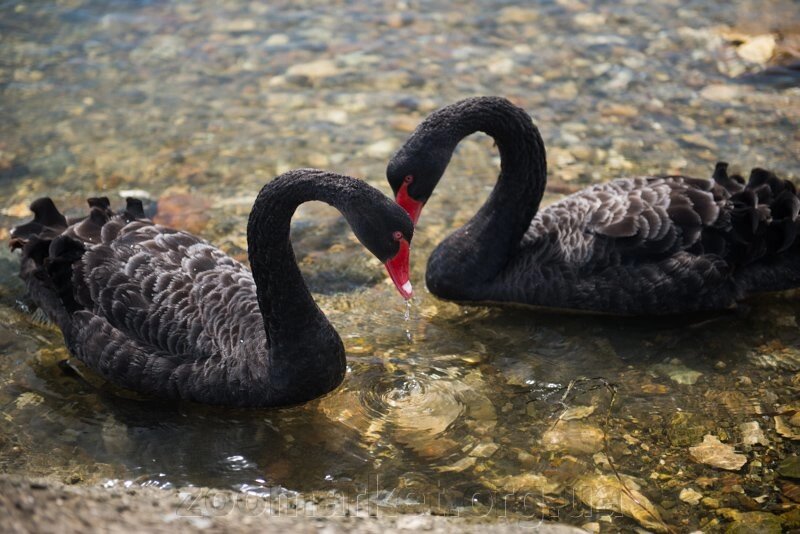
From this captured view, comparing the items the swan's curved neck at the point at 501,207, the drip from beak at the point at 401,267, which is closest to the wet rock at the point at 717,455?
the drip from beak at the point at 401,267

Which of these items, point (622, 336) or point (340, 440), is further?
point (622, 336)

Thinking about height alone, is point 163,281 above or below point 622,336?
above

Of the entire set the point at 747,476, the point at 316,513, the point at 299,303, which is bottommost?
the point at 747,476

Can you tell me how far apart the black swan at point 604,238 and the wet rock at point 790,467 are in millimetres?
1540

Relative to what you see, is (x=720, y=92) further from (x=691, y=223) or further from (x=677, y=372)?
(x=677, y=372)

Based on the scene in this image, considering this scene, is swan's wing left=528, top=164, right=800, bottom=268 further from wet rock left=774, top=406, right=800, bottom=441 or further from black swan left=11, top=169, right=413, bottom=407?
black swan left=11, top=169, right=413, bottom=407

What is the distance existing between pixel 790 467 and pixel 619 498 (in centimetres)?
91

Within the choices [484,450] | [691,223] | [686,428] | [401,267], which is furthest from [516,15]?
[484,450]

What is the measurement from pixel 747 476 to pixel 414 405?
5.75 ft

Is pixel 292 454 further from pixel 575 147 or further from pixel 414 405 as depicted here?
→ pixel 575 147

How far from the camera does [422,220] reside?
7160 millimetres

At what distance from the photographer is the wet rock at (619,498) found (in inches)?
170

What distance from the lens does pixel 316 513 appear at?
4.24 m

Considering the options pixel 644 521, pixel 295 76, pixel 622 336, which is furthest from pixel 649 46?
pixel 644 521
